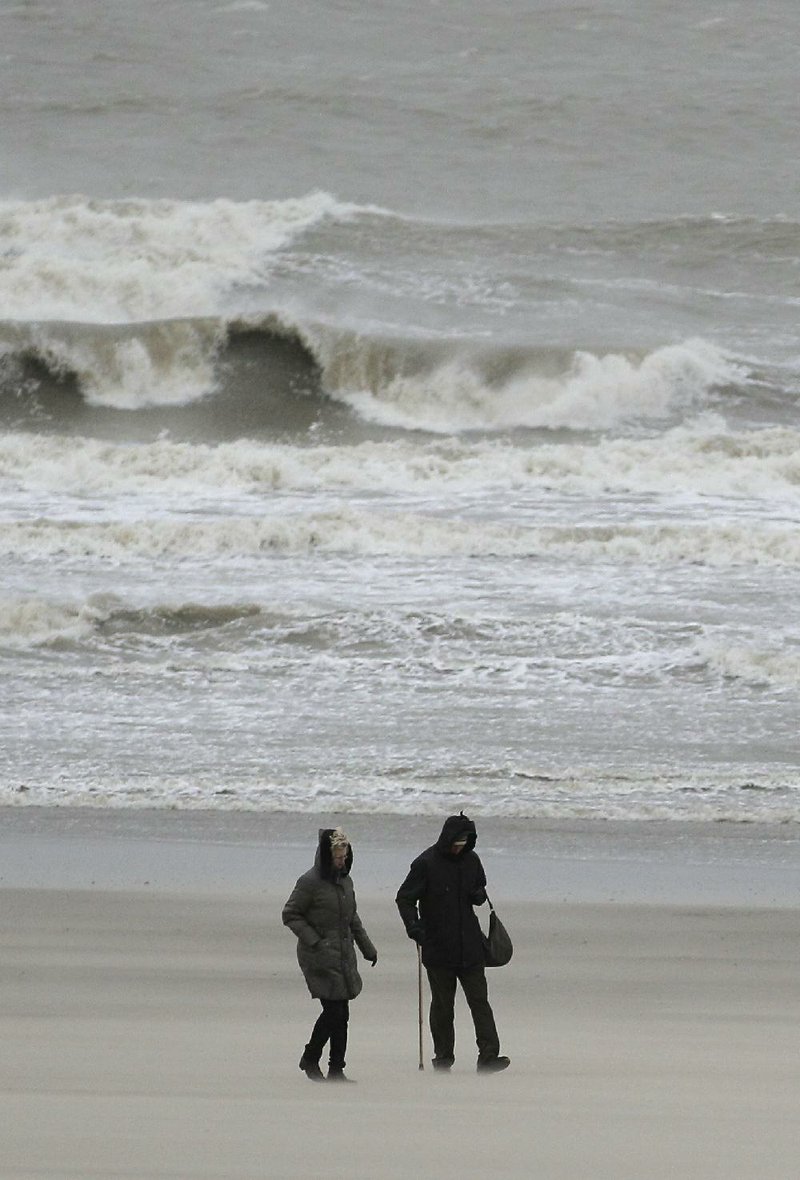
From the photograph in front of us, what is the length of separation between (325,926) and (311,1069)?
44 cm

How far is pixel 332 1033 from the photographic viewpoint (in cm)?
508

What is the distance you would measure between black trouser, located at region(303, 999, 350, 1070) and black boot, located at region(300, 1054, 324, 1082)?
11 mm

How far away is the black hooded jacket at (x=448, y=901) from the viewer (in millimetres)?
5266

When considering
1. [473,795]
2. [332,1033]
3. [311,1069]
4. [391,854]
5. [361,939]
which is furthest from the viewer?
[473,795]

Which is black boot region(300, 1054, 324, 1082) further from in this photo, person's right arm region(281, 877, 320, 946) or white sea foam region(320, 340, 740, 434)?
white sea foam region(320, 340, 740, 434)

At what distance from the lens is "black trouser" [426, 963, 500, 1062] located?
17.0ft

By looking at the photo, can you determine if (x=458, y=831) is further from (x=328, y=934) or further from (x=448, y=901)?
(x=328, y=934)

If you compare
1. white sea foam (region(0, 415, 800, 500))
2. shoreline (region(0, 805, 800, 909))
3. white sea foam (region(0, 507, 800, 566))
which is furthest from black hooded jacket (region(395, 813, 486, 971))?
white sea foam (region(0, 415, 800, 500))

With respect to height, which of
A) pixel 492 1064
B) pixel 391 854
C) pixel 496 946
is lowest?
pixel 391 854

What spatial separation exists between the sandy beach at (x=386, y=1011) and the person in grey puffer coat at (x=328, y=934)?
0.63 ft

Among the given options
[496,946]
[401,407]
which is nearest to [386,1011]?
[496,946]

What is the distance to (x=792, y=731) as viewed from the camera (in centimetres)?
990

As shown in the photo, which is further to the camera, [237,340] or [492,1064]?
[237,340]

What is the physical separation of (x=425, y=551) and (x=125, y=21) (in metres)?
23.8
